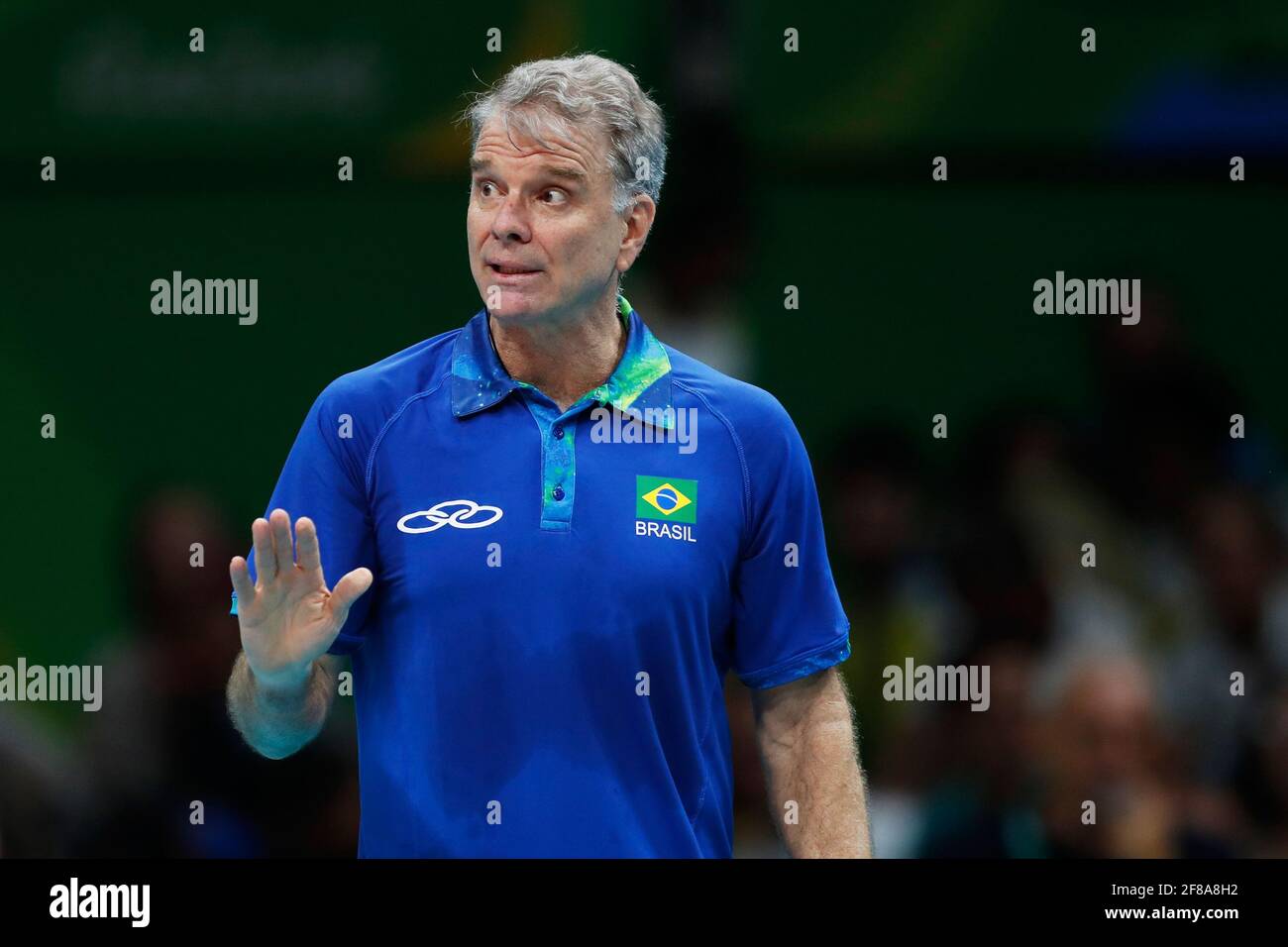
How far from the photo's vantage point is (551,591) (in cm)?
304

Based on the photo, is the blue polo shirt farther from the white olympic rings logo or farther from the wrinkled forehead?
the wrinkled forehead

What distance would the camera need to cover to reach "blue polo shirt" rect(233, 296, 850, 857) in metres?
3.03

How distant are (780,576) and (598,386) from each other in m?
0.47

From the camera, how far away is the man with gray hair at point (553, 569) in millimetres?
3027

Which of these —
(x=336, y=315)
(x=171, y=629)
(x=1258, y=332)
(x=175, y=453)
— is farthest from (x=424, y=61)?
(x=1258, y=332)

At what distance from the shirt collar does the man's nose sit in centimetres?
23

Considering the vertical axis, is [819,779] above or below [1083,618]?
below

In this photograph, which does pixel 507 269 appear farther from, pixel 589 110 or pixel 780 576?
pixel 780 576

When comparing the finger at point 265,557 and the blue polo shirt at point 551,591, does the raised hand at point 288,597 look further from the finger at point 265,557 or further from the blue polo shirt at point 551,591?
the blue polo shirt at point 551,591

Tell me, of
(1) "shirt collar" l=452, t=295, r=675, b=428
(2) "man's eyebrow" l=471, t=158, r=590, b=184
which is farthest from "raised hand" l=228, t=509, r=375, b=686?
(2) "man's eyebrow" l=471, t=158, r=590, b=184

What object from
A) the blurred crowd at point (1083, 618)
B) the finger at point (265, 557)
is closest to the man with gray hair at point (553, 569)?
the finger at point (265, 557)

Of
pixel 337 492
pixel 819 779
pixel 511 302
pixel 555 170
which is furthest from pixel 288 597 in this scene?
pixel 819 779

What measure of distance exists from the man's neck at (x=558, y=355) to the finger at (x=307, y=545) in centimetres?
52
